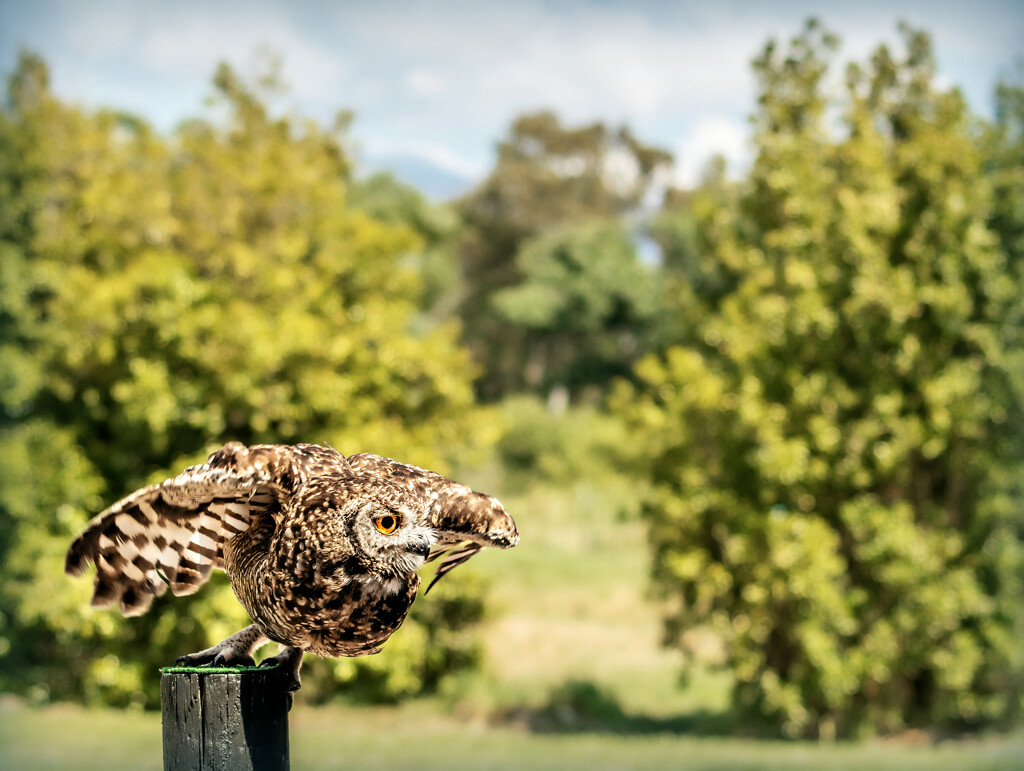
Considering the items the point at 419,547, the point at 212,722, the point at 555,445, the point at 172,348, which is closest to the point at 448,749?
the point at 172,348

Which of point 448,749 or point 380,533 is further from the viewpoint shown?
point 448,749

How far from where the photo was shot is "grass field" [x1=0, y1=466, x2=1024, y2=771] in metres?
8.88

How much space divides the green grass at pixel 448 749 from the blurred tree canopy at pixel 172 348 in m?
0.47

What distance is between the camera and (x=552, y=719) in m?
11.9

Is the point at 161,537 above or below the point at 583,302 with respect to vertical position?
below

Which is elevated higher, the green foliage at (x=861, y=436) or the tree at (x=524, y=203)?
the tree at (x=524, y=203)

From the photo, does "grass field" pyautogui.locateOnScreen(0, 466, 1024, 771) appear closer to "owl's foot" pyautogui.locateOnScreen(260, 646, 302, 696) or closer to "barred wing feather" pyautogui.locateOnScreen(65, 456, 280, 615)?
"barred wing feather" pyautogui.locateOnScreen(65, 456, 280, 615)

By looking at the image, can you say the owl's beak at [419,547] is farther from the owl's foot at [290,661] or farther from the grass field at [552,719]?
the grass field at [552,719]

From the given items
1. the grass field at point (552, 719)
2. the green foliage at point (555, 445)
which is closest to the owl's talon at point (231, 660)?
the grass field at point (552, 719)

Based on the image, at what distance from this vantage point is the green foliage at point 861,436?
9.40 meters

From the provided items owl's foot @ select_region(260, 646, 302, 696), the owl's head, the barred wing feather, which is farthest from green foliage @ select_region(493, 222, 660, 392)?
the owl's head

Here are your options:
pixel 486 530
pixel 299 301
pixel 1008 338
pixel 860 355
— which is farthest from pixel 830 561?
pixel 486 530

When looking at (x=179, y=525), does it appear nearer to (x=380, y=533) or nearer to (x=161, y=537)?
(x=161, y=537)

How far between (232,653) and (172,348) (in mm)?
7334
